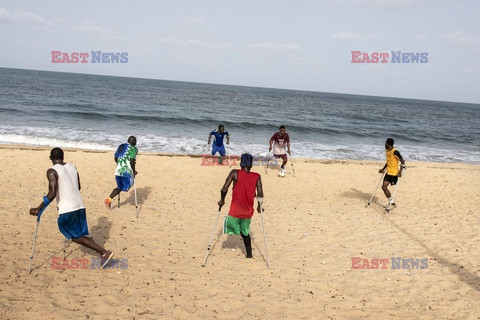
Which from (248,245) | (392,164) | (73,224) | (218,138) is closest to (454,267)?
(392,164)

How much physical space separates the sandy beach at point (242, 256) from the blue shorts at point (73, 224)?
695 millimetres

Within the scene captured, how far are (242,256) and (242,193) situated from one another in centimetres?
167

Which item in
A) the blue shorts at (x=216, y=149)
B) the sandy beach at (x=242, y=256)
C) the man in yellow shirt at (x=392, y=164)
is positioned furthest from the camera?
the blue shorts at (x=216, y=149)

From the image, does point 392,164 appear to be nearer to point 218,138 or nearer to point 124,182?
point 124,182

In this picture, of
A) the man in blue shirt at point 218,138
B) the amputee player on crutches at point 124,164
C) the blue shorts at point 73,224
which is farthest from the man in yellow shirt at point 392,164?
the blue shorts at point 73,224

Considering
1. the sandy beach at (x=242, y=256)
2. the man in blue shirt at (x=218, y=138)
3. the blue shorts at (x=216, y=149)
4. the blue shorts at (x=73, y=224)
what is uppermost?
the man in blue shirt at (x=218, y=138)

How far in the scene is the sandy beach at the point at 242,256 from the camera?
16.7ft

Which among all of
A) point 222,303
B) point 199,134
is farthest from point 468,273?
point 199,134

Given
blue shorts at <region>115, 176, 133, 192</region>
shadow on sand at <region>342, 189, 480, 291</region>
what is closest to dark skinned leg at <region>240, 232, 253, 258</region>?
blue shorts at <region>115, 176, 133, 192</region>

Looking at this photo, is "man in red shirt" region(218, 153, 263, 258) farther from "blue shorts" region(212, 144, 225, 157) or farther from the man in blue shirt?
"blue shorts" region(212, 144, 225, 157)

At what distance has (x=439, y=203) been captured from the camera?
38.3 ft

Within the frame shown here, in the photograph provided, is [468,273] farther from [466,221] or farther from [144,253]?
[144,253]

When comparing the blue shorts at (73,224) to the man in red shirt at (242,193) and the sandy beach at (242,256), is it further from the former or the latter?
the man in red shirt at (242,193)

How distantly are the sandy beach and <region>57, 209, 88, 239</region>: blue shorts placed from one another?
0.70m
